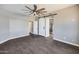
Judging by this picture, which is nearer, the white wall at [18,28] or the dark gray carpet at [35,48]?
the dark gray carpet at [35,48]

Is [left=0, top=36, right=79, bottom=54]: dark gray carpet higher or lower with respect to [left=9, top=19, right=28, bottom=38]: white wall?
lower

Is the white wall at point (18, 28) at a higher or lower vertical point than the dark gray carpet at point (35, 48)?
higher

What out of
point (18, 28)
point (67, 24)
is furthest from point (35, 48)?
point (18, 28)

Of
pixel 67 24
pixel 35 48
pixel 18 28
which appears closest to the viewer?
pixel 35 48

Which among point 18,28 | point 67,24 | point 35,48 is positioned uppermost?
point 67,24

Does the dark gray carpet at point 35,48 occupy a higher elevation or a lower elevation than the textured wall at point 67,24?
lower

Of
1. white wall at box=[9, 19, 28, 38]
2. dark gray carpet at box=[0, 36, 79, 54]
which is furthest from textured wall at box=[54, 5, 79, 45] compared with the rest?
white wall at box=[9, 19, 28, 38]

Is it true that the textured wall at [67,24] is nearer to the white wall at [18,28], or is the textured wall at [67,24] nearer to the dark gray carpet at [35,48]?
the dark gray carpet at [35,48]

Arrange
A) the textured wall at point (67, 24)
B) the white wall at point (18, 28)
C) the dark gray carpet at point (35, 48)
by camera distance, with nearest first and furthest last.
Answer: the dark gray carpet at point (35, 48), the textured wall at point (67, 24), the white wall at point (18, 28)

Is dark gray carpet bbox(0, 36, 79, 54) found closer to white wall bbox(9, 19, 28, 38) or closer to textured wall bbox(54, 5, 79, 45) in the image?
textured wall bbox(54, 5, 79, 45)

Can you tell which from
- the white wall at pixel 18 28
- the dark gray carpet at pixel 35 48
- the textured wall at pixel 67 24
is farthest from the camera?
the white wall at pixel 18 28

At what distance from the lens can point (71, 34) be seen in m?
3.67

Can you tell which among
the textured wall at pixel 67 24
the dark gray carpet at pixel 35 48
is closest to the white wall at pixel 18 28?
the dark gray carpet at pixel 35 48

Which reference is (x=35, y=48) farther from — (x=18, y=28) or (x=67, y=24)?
(x=18, y=28)
